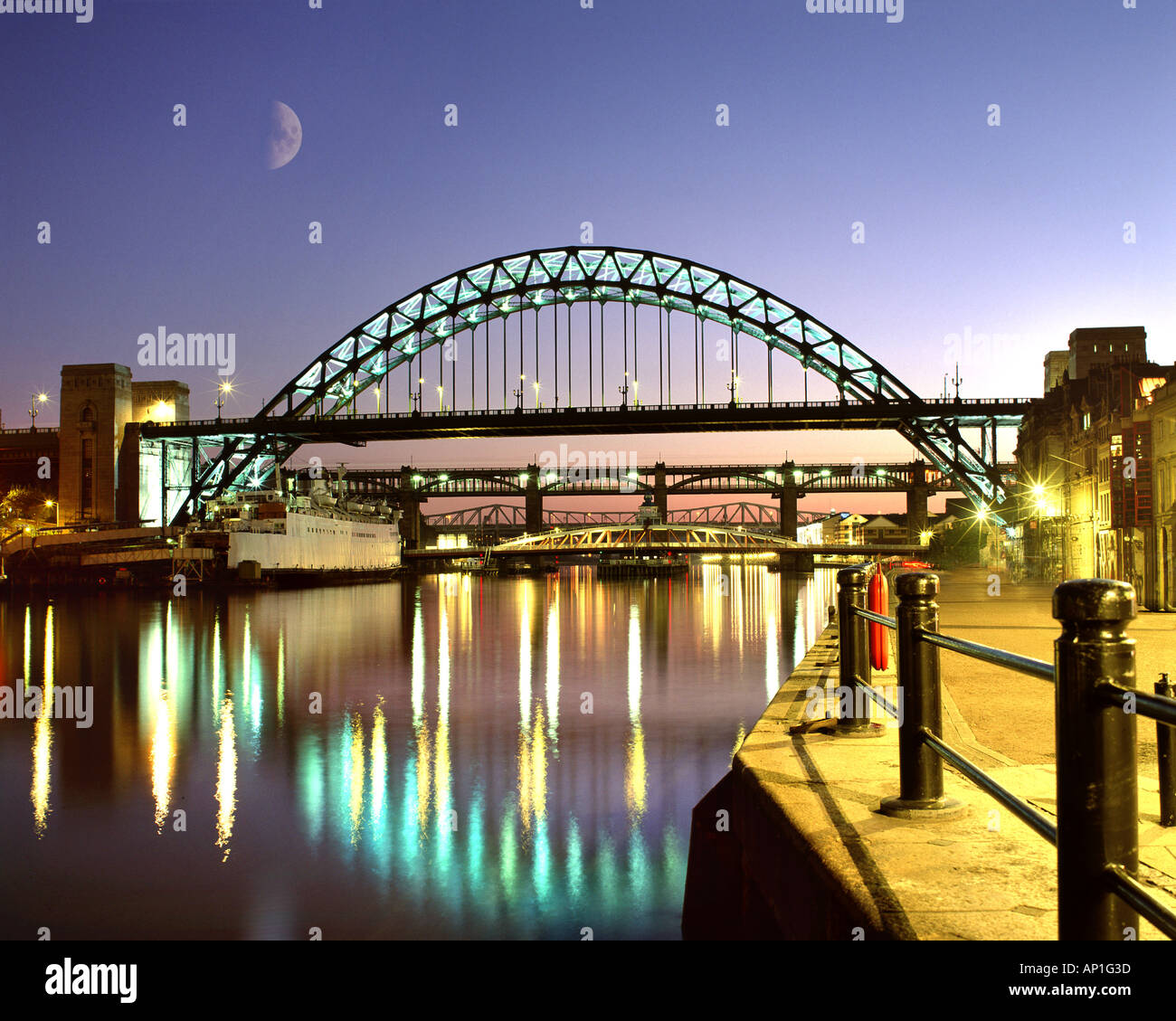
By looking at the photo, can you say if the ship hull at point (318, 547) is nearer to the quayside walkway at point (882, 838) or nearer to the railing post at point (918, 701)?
the quayside walkway at point (882, 838)

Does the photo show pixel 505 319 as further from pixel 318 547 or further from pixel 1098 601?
pixel 1098 601

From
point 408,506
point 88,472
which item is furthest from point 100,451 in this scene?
point 408,506

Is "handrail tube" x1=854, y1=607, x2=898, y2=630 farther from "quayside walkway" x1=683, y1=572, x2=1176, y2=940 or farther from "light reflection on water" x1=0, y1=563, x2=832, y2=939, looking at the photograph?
"light reflection on water" x1=0, y1=563, x2=832, y2=939

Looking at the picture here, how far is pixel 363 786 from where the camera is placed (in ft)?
42.8

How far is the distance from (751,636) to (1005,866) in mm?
33378

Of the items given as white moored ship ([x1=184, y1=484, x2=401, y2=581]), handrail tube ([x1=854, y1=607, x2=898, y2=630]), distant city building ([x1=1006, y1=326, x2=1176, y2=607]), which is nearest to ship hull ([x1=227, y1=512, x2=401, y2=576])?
white moored ship ([x1=184, y1=484, x2=401, y2=581])

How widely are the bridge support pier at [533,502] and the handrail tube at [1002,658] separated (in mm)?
126647

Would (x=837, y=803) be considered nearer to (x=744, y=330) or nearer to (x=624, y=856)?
(x=624, y=856)

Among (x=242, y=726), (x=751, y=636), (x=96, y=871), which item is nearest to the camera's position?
(x=96, y=871)

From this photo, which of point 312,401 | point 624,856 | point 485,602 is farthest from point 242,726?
point 312,401

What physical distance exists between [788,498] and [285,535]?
7937cm

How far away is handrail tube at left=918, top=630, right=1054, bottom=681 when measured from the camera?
264cm

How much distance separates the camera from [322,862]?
969 centimetres

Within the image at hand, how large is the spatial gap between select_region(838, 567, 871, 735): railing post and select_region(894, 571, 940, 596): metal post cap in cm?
253
